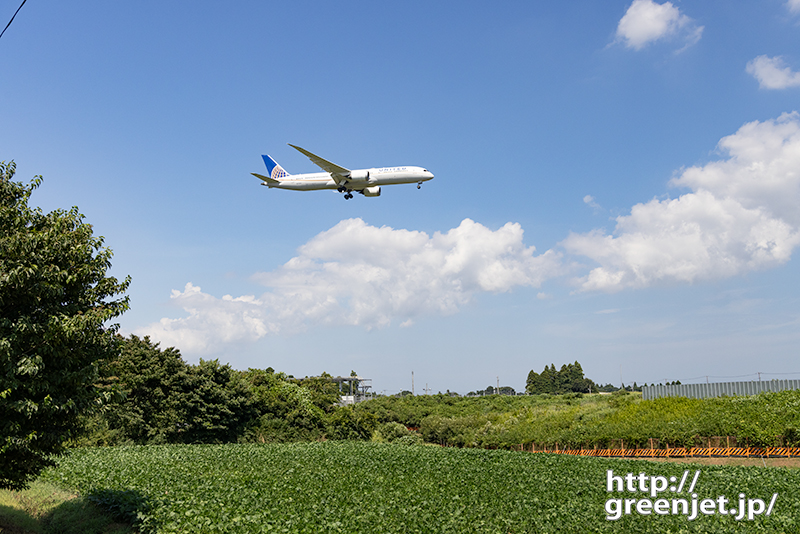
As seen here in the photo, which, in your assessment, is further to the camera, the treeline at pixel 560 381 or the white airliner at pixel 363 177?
the treeline at pixel 560 381

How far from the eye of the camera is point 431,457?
90.3ft

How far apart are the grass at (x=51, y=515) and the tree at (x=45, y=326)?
3643mm

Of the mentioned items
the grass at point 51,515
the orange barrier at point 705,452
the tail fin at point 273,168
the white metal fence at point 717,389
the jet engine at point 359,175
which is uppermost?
the tail fin at point 273,168

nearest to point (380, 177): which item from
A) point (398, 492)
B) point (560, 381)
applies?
point (398, 492)

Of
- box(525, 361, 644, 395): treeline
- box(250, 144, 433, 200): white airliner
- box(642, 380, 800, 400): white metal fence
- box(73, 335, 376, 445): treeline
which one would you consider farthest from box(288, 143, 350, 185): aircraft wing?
box(525, 361, 644, 395): treeline

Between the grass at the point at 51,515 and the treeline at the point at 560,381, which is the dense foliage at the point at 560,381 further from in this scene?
the grass at the point at 51,515

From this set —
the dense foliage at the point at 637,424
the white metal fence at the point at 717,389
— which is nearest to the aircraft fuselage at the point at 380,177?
the dense foliage at the point at 637,424

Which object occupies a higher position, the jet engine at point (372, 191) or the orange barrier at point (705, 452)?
the jet engine at point (372, 191)

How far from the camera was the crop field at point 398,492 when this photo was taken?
15102mm

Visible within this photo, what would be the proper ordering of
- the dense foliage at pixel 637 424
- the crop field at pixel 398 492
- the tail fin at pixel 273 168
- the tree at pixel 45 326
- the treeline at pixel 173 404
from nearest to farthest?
the tree at pixel 45 326 < the crop field at pixel 398 492 < the dense foliage at pixel 637 424 < the treeline at pixel 173 404 < the tail fin at pixel 273 168

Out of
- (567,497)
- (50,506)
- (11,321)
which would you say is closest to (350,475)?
(567,497)

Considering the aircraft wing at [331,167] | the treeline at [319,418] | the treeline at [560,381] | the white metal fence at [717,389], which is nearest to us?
the treeline at [319,418]

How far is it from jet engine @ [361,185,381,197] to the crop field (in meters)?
17.6

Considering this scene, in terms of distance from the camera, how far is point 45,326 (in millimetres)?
11352
